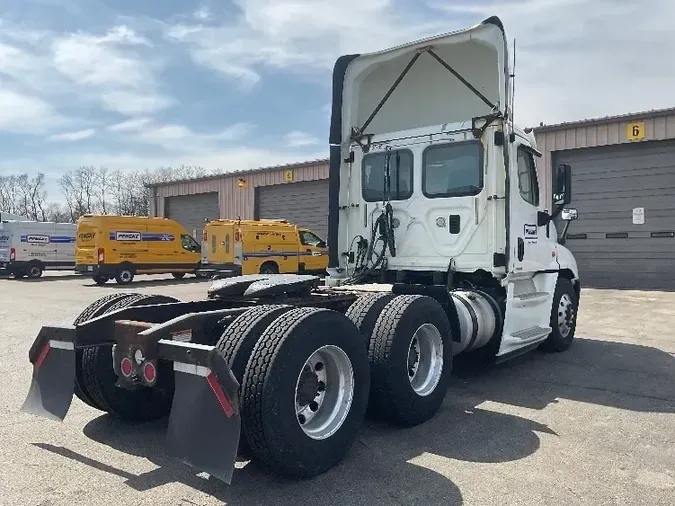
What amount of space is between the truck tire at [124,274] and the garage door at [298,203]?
7465 mm

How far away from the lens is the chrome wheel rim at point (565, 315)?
26.9ft

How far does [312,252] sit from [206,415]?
63.2 feet

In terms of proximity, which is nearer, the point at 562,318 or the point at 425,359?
the point at 425,359

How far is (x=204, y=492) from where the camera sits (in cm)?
360

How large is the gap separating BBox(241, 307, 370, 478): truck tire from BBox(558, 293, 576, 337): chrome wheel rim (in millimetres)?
4743

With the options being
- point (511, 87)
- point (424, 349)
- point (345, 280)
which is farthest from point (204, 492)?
point (511, 87)

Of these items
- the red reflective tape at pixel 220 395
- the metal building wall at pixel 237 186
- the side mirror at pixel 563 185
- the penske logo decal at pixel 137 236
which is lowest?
the red reflective tape at pixel 220 395

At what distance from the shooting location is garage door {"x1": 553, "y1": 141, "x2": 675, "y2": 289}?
17.0m

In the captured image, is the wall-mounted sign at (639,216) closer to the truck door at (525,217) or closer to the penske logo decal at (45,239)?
the truck door at (525,217)

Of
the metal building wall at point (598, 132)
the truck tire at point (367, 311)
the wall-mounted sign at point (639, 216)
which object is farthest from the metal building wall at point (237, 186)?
the truck tire at point (367, 311)

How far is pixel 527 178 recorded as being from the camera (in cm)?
716

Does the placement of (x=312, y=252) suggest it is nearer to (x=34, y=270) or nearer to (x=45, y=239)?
(x=45, y=239)

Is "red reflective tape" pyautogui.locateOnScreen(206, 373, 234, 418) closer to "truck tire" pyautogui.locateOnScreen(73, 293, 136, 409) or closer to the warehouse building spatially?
"truck tire" pyautogui.locateOnScreen(73, 293, 136, 409)

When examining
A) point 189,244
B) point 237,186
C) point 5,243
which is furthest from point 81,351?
point 237,186
